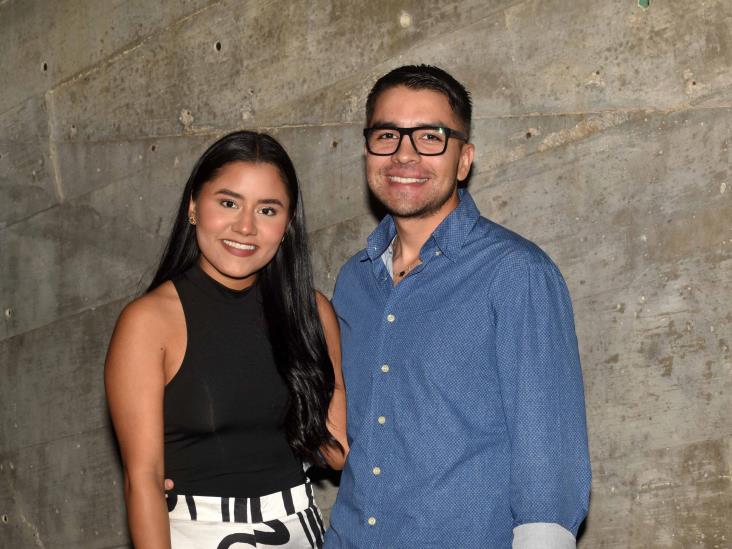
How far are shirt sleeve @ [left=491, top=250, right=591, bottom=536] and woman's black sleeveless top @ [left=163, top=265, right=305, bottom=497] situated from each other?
63cm

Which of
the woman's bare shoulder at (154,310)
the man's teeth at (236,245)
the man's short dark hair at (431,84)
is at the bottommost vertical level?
the woman's bare shoulder at (154,310)

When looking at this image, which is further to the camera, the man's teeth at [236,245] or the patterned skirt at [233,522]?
the man's teeth at [236,245]

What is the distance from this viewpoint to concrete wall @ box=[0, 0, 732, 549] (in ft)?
9.37

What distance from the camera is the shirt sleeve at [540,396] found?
216 centimetres

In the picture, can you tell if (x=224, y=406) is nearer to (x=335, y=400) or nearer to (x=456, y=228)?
(x=335, y=400)

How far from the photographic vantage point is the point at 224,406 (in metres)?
2.52

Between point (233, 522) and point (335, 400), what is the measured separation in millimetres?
451

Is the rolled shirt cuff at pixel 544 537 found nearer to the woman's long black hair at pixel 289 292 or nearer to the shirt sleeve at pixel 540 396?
the shirt sleeve at pixel 540 396

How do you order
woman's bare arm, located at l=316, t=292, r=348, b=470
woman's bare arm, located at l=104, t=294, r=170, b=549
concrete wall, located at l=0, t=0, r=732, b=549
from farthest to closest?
concrete wall, located at l=0, t=0, r=732, b=549 → woman's bare arm, located at l=316, t=292, r=348, b=470 → woman's bare arm, located at l=104, t=294, r=170, b=549

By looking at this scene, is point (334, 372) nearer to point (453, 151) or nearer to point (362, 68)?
point (453, 151)

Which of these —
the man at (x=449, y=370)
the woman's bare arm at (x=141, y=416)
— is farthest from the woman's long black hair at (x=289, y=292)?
the woman's bare arm at (x=141, y=416)

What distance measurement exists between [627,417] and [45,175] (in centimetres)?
298

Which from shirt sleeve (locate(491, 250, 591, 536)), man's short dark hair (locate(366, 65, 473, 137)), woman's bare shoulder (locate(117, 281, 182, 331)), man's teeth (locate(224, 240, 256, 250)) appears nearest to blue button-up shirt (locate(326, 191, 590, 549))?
shirt sleeve (locate(491, 250, 591, 536))

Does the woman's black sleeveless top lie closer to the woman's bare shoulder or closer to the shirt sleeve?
the woman's bare shoulder
